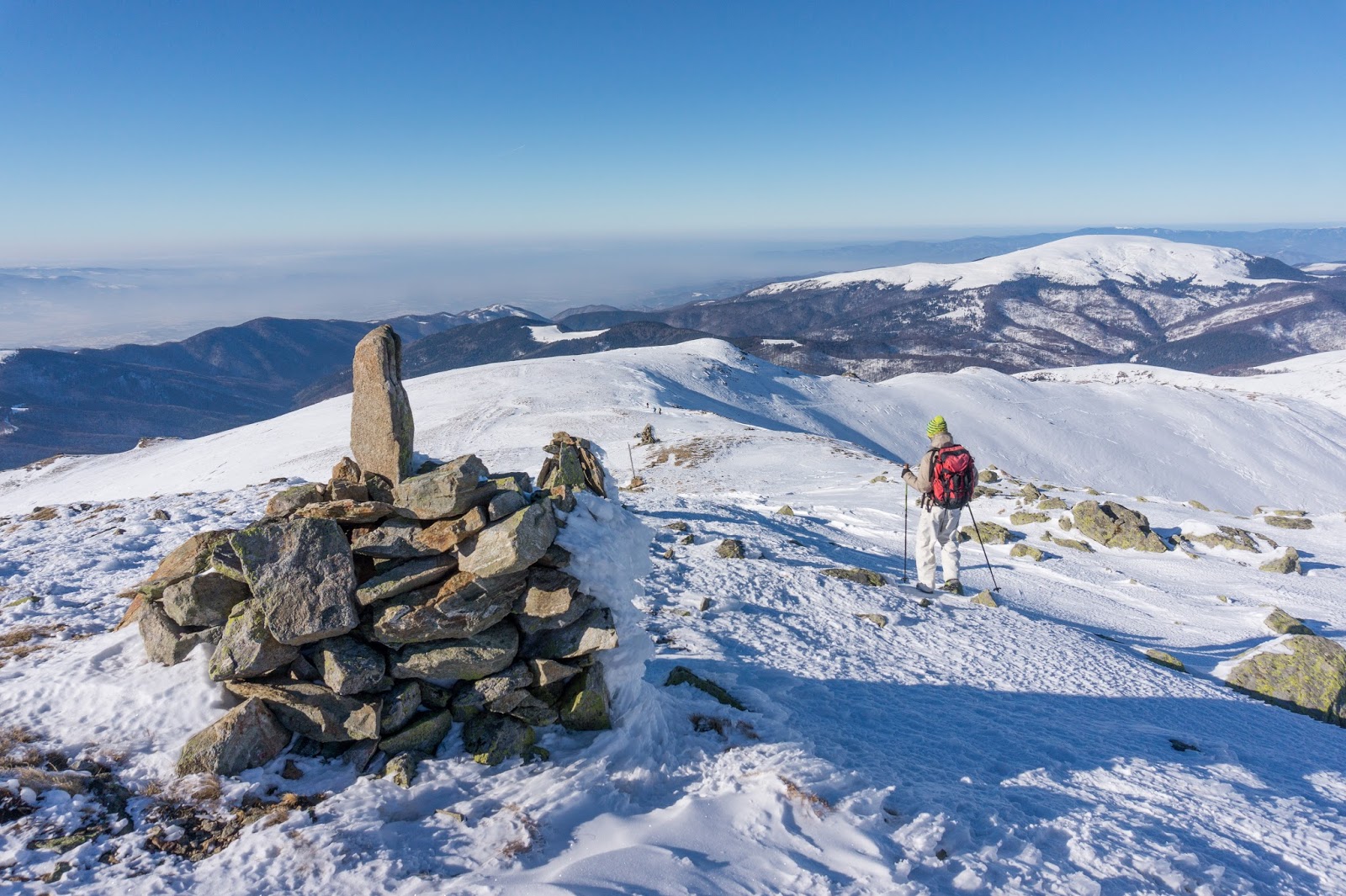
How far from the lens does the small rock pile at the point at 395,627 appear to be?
615cm

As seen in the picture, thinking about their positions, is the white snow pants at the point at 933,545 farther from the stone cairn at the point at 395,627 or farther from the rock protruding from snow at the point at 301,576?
the rock protruding from snow at the point at 301,576

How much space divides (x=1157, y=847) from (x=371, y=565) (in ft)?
28.6

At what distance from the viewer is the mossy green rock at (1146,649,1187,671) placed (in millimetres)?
11881

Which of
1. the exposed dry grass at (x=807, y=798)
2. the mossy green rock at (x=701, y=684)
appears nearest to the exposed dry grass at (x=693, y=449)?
the mossy green rock at (x=701, y=684)

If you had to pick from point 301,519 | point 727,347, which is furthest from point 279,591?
point 727,347

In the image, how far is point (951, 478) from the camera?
41.9 ft

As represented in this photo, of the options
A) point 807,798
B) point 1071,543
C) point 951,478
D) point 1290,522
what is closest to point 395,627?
point 807,798

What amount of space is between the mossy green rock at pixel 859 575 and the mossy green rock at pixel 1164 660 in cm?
514

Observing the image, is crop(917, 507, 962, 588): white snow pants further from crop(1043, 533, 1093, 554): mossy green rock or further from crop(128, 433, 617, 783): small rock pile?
crop(128, 433, 617, 783): small rock pile

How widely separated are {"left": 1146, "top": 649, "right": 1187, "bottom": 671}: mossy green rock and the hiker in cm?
362

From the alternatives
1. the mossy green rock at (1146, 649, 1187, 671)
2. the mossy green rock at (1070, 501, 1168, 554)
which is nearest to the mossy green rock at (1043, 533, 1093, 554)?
the mossy green rock at (1070, 501, 1168, 554)

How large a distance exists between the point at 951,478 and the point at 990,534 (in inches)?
370

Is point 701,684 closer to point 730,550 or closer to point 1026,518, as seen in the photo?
point 730,550

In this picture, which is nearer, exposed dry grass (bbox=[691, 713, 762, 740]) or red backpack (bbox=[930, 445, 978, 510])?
exposed dry grass (bbox=[691, 713, 762, 740])
